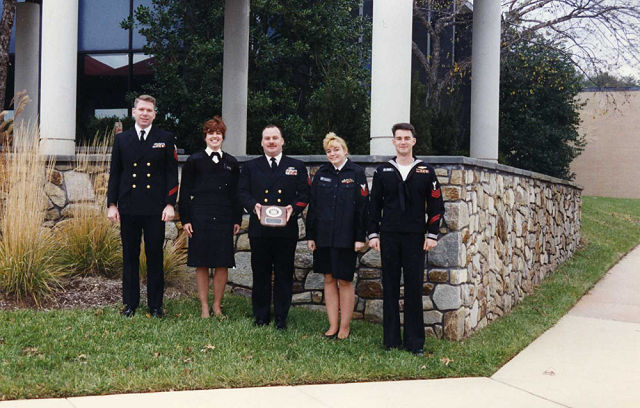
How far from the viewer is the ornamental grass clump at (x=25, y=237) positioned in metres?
7.06

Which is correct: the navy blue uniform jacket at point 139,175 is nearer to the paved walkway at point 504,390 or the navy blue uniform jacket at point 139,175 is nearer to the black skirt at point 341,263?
the black skirt at point 341,263

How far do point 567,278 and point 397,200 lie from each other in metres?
5.94

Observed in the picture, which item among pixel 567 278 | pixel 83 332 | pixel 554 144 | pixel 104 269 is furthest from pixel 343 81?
pixel 554 144

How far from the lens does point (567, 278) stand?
36.6 feet

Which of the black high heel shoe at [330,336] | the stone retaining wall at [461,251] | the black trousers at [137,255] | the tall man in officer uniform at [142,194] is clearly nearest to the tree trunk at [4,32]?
the stone retaining wall at [461,251]

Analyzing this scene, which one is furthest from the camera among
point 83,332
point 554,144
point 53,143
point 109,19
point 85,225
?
point 554,144

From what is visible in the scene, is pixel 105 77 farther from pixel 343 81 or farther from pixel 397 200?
pixel 397 200

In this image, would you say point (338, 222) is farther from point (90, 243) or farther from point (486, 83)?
point (486, 83)

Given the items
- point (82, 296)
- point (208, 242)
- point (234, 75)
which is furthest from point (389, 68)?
point (234, 75)

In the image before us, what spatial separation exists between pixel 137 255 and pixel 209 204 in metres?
0.83

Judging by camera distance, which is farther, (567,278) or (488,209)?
(567,278)

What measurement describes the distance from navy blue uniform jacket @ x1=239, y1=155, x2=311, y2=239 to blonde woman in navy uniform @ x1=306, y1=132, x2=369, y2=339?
161 millimetres

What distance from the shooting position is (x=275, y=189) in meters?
6.69

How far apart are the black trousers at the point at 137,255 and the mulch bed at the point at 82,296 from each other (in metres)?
0.50
